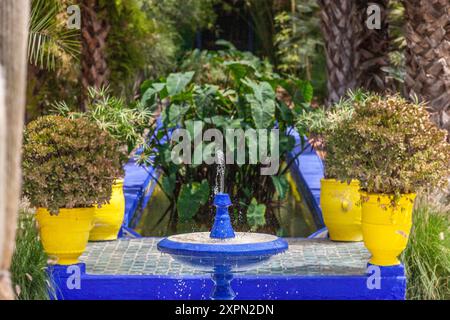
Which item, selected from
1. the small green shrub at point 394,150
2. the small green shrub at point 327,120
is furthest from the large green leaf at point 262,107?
the small green shrub at point 394,150

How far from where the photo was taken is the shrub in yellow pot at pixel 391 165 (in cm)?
606

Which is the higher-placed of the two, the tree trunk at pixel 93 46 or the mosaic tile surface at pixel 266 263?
the tree trunk at pixel 93 46

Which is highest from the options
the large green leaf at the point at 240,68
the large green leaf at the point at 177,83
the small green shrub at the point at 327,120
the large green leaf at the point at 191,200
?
the large green leaf at the point at 240,68

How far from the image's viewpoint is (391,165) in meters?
6.07

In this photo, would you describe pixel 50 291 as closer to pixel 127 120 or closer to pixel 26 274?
pixel 26 274

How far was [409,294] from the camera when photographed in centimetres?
629

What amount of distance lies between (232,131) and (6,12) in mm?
7296

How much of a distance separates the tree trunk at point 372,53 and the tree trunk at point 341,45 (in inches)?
3.1

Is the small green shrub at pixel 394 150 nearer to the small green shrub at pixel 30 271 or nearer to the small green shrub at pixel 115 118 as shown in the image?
the small green shrub at pixel 30 271

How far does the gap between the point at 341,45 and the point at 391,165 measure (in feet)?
18.6

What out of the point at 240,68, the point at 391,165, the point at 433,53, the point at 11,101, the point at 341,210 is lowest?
the point at 341,210

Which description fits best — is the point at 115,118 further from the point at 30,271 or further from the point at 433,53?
the point at 433,53

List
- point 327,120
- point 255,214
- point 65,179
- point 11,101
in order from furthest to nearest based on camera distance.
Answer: point 255,214 < point 327,120 < point 65,179 < point 11,101

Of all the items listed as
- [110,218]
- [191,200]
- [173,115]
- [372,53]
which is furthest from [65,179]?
[372,53]
